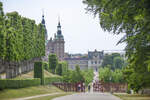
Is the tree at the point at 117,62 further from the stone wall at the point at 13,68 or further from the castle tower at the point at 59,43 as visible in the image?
the stone wall at the point at 13,68

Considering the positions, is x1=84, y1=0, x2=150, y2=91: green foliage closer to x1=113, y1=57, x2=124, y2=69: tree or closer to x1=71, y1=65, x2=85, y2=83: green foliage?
x1=71, y1=65, x2=85, y2=83: green foliage

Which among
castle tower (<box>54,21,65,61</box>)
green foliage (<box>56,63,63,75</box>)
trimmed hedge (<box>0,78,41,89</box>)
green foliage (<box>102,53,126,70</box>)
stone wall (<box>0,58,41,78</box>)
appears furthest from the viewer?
castle tower (<box>54,21,65,61</box>)

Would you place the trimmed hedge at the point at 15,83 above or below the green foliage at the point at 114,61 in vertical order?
below

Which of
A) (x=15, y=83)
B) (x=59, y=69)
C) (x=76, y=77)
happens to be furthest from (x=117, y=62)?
(x=15, y=83)

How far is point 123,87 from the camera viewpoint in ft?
159

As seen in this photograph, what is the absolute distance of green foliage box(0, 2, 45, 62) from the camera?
127ft

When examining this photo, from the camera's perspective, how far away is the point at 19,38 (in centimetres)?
4566

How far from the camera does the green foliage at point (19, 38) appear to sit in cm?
3869

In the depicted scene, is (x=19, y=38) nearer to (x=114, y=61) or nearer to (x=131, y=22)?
(x=131, y=22)

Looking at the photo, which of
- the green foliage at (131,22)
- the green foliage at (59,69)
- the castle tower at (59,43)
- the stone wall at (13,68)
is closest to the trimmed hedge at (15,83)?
the stone wall at (13,68)

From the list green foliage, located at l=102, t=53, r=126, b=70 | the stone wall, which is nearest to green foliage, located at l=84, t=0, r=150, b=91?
the stone wall

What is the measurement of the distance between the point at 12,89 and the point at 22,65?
2641 centimetres

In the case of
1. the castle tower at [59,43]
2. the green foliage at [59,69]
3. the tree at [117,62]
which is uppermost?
the castle tower at [59,43]

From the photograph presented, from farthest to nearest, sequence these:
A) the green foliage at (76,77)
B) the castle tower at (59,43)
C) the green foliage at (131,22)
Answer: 1. the castle tower at (59,43)
2. the green foliage at (76,77)
3. the green foliage at (131,22)
